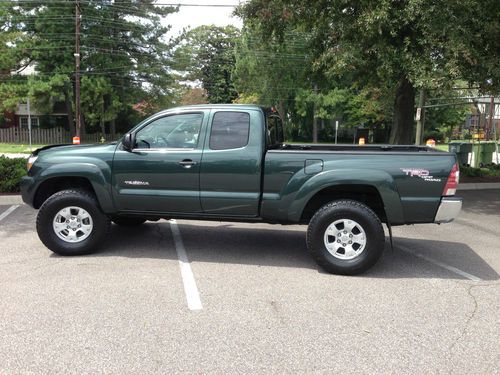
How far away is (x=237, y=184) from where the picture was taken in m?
5.60

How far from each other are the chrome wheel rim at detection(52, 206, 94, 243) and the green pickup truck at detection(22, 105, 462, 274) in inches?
0.5

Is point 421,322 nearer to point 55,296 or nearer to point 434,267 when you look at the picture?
point 434,267

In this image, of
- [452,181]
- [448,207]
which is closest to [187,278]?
[448,207]

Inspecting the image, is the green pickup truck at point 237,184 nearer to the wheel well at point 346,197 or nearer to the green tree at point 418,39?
the wheel well at point 346,197

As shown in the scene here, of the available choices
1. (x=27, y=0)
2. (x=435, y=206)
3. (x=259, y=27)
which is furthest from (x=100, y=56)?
(x=435, y=206)

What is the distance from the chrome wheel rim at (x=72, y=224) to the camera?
5941 millimetres

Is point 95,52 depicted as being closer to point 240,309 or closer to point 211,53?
point 240,309

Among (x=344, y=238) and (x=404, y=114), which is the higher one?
(x=404, y=114)

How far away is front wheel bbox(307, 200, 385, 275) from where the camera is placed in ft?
17.4

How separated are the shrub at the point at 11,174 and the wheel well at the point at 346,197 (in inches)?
284

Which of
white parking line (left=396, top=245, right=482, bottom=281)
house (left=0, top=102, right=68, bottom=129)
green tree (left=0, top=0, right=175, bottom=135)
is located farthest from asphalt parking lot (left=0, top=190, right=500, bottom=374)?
house (left=0, top=102, right=68, bottom=129)

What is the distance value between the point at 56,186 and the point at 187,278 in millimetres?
2345

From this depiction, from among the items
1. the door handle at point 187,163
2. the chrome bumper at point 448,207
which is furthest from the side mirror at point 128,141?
the chrome bumper at point 448,207

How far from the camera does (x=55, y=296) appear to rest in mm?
4605
